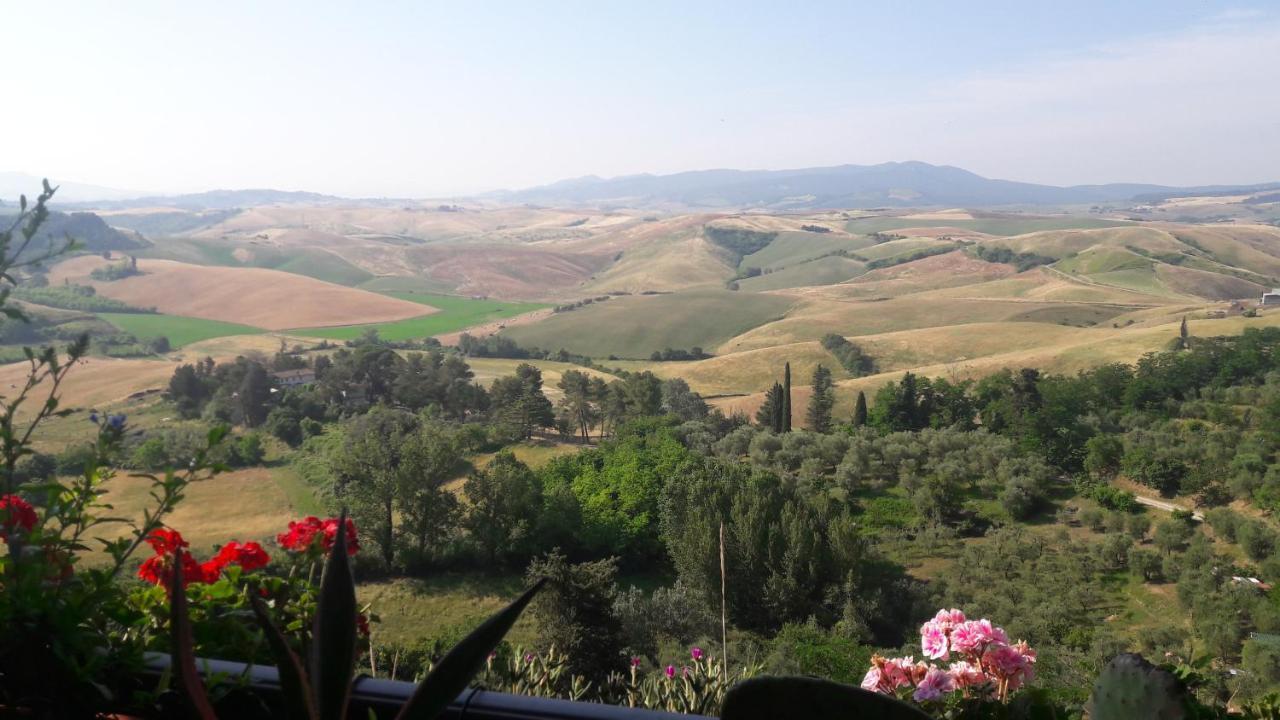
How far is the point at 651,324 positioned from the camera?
86.3 m

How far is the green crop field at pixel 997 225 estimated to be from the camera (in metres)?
174

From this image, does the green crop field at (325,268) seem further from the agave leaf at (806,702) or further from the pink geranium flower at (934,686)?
the agave leaf at (806,702)

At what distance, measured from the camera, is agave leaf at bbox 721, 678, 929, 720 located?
1.62 meters

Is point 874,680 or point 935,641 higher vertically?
point 935,641

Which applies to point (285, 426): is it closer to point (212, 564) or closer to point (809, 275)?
point (212, 564)

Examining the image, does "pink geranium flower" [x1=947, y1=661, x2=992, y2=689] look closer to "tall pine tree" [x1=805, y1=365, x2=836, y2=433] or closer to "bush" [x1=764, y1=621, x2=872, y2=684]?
"bush" [x1=764, y1=621, x2=872, y2=684]

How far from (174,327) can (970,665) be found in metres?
86.2

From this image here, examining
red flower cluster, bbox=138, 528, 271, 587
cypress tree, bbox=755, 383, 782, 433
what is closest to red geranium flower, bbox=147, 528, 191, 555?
red flower cluster, bbox=138, 528, 271, 587

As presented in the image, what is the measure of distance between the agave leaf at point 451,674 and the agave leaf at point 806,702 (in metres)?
0.52

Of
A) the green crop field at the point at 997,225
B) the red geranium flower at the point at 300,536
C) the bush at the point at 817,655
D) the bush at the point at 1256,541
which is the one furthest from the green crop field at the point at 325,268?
the red geranium flower at the point at 300,536

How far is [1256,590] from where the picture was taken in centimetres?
1802

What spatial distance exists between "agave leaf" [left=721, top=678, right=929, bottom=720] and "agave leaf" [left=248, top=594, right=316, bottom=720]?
99 centimetres

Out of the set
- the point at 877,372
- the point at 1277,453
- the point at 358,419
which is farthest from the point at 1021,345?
the point at 358,419

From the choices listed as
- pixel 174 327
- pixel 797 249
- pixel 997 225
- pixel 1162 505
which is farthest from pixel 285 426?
pixel 997 225
